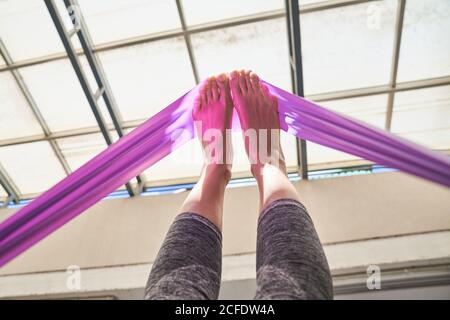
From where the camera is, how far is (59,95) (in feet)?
10.1

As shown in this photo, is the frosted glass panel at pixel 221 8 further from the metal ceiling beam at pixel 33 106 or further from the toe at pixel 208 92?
the metal ceiling beam at pixel 33 106

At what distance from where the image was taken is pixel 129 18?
2.70m

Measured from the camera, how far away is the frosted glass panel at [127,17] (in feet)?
8.66

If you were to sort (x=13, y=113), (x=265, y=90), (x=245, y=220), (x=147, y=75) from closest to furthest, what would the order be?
(x=265, y=90) → (x=245, y=220) → (x=147, y=75) → (x=13, y=113)

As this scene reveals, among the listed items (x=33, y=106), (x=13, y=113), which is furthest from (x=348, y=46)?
(x=13, y=113)

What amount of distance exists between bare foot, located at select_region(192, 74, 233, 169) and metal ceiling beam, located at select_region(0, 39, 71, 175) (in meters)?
2.55

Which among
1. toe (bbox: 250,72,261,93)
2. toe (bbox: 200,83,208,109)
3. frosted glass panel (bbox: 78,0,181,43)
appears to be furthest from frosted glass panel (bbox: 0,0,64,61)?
toe (bbox: 250,72,261,93)

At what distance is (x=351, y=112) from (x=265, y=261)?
110 inches

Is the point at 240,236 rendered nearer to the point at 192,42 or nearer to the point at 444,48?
the point at 192,42

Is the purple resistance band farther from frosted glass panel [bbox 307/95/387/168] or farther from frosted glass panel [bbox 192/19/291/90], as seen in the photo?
frosted glass panel [bbox 307/95/387/168]

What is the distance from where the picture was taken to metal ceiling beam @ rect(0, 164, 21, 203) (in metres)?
3.51

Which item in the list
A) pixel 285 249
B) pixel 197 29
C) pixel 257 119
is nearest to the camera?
pixel 285 249

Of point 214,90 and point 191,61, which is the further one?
point 191,61

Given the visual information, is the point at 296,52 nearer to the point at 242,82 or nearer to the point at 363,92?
the point at 363,92
